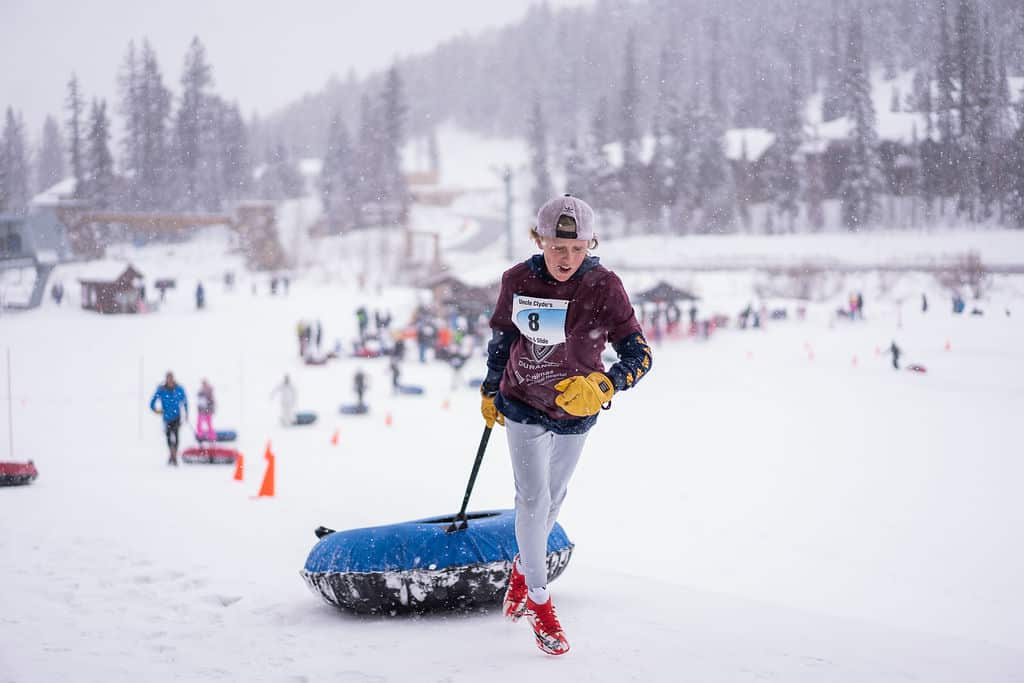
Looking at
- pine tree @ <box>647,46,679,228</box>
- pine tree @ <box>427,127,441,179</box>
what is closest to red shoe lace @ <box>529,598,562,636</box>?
pine tree @ <box>647,46,679,228</box>

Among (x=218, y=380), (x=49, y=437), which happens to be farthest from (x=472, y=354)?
(x=49, y=437)

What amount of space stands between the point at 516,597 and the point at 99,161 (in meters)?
21.1

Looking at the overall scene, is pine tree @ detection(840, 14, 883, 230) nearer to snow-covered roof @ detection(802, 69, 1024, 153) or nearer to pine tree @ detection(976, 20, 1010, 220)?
snow-covered roof @ detection(802, 69, 1024, 153)

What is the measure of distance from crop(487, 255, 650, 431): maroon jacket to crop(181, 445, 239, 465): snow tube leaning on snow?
956cm

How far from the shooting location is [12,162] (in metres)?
12.7

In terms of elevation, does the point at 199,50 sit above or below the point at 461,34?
below

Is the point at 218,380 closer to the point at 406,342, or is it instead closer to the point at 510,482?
the point at 406,342

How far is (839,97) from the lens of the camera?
2247 cm

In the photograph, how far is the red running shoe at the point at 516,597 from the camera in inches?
141

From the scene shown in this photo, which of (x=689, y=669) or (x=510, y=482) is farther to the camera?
(x=510, y=482)

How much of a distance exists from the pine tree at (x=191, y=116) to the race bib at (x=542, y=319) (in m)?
19.2

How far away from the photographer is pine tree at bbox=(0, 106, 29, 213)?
12359mm

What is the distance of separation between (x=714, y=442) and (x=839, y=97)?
12.7 m

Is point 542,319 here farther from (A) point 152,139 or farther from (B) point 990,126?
(A) point 152,139
